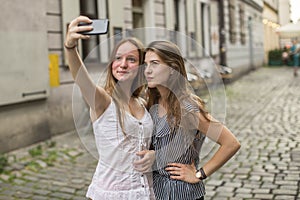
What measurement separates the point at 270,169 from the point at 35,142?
3.56 m

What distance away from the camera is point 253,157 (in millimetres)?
6727

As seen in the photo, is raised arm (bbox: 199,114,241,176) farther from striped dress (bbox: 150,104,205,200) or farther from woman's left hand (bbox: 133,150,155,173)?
woman's left hand (bbox: 133,150,155,173)

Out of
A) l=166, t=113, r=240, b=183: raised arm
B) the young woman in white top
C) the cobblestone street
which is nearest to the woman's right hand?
the young woman in white top

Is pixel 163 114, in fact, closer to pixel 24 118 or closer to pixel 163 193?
pixel 163 193

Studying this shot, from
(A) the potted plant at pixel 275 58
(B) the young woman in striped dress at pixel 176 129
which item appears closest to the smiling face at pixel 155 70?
(B) the young woman in striped dress at pixel 176 129

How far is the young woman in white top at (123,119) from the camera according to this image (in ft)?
7.47

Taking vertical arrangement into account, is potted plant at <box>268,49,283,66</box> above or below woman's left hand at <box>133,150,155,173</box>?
above

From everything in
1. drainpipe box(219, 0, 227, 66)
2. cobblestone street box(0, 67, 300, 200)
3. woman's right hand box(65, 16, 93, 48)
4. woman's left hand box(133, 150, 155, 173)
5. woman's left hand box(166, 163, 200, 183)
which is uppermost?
drainpipe box(219, 0, 227, 66)

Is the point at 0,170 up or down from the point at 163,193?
down

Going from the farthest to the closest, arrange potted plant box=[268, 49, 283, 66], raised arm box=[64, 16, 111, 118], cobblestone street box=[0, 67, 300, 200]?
potted plant box=[268, 49, 283, 66]
cobblestone street box=[0, 67, 300, 200]
raised arm box=[64, 16, 111, 118]

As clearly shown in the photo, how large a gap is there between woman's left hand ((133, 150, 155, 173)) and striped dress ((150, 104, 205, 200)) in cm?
3

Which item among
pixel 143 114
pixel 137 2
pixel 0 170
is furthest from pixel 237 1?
pixel 143 114

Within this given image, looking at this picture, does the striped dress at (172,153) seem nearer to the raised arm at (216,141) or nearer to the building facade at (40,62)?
the raised arm at (216,141)

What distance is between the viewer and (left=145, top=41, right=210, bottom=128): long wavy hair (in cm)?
221
